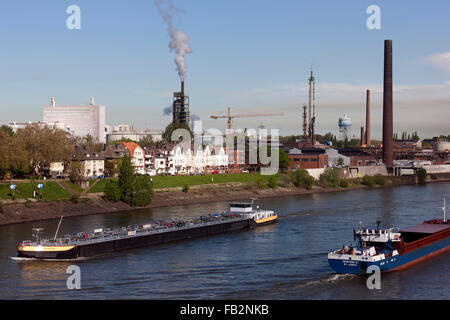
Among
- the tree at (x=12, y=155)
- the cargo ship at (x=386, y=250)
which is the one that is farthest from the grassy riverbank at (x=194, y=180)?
the cargo ship at (x=386, y=250)

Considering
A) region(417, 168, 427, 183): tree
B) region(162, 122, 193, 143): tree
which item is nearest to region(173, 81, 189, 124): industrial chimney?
region(162, 122, 193, 143): tree

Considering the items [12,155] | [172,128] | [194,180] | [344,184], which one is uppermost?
[172,128]

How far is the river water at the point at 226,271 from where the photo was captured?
3350 centimetres

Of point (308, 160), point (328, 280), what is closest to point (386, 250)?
point (328, 280)

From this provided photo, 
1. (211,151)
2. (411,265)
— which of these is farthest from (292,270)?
(211,151)

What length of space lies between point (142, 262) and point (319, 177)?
248 ft

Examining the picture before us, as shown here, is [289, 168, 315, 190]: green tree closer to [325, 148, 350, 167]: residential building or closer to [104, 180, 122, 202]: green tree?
[325, 148, 350, 167]: residential building

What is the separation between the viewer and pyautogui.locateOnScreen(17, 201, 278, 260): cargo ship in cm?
4200

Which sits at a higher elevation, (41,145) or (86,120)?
(86,120)

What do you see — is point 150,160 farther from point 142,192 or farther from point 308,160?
point 308,160

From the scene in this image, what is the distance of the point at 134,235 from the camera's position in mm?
47812

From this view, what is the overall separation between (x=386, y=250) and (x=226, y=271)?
10.8 m

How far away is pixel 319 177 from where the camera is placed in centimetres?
11306

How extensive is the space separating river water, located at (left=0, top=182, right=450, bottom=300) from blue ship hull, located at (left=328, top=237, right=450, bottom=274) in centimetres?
49
